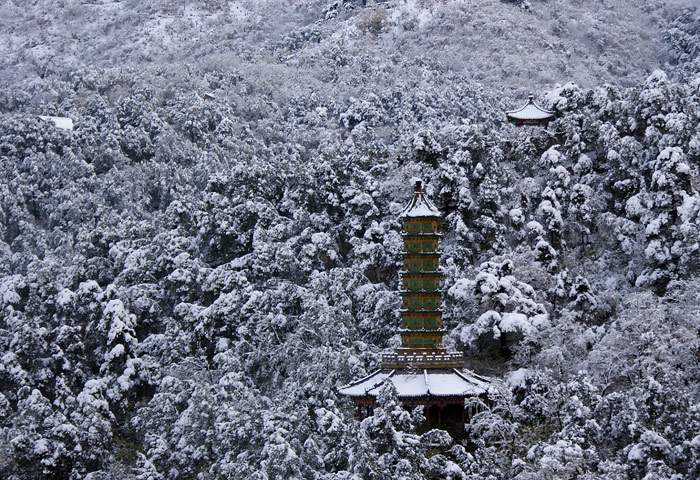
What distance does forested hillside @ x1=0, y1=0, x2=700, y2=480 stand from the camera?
31719 millimetres

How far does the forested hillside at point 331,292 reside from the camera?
3172 centimetres

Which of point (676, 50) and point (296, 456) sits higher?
point (296, 456)

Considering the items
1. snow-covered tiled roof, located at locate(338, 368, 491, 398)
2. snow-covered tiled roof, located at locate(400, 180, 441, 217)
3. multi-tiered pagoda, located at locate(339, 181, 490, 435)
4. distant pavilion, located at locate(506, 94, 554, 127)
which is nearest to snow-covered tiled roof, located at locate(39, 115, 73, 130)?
distant pavilion, located at locate(506, 94, 554, 127)

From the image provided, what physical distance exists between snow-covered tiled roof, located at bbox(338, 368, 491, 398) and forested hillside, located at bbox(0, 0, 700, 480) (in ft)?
3.56

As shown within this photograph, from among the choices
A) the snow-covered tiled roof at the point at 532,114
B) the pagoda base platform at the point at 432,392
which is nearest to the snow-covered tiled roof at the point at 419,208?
the pagoda base platform at the point at 432,392

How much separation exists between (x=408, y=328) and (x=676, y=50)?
74025 mm

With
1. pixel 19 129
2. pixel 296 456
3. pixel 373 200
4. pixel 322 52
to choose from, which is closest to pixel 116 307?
pixel 373 200

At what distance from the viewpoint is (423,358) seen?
35.3m

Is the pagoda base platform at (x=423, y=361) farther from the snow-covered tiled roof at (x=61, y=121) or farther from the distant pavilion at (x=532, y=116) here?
the snow-covered tiled roof at (x=61, y=121)

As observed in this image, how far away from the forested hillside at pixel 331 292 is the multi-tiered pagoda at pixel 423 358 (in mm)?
1455

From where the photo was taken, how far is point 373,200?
48.3 m

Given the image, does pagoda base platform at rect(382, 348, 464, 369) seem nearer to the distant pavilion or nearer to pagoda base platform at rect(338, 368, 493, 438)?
pagoda base platform at rect(338, 368, 493, 438)

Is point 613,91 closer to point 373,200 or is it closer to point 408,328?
point 373,200

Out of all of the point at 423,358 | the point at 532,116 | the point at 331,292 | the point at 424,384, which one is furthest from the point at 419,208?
the point at 532,116
